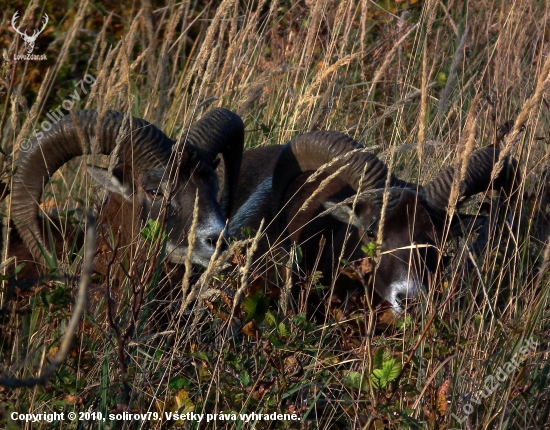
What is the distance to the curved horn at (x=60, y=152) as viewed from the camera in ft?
18.6

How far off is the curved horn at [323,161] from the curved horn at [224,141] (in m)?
0.31

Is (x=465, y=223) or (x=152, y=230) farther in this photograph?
(x=465, y=223)

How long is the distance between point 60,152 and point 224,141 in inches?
42.9

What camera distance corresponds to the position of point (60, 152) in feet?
19.2

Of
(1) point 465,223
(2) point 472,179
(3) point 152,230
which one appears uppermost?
(3) point 152,230

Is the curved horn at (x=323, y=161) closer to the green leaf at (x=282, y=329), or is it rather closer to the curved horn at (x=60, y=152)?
the curved horn at (x=60, y=152)

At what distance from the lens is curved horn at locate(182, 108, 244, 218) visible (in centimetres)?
613

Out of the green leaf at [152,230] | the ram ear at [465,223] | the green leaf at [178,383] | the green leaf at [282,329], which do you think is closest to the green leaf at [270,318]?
the green leaf at [282,329]

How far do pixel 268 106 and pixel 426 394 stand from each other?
4.59 metres

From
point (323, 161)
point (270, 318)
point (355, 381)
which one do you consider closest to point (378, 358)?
point (355, 381)

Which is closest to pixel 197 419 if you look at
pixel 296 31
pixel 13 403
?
pixel 13 403

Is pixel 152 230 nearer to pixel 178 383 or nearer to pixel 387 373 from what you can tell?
pixel 178 383

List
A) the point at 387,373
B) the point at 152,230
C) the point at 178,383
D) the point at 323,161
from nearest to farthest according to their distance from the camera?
the point at 387,373 → the point at 178,383 → the point at 152,230 → the point at 323,161

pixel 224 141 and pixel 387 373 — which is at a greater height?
pixel 387 373
